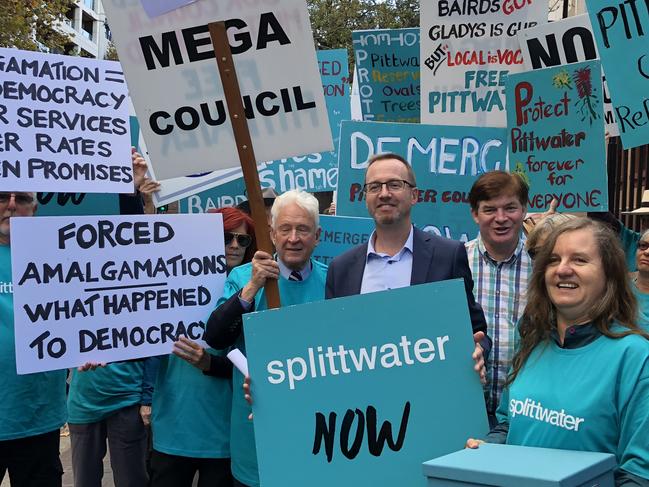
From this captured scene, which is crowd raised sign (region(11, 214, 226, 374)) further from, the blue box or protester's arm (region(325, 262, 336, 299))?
the blue box

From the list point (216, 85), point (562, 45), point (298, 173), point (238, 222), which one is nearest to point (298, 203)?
point (216, 85)

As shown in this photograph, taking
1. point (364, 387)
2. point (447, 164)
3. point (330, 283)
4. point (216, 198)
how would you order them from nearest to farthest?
point (364, 387) < point (330, 283) < point (447, 164) < point (216, 198)

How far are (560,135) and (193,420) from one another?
2.83 m

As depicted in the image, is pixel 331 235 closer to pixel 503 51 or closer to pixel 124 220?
pixel 124 220

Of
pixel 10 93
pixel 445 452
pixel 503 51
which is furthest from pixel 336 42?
pixel 445 452

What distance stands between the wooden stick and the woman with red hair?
2.01 feet

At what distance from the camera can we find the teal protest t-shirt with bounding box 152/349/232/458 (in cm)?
343

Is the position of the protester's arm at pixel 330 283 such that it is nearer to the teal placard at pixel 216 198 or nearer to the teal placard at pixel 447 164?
the teal placard at pixel 447 164

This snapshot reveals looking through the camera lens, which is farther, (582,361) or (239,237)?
(239,237)

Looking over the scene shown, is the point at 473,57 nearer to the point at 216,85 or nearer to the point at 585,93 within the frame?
the point at 585,93

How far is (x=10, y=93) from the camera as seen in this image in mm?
3904

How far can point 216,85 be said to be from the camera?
3.11 meters

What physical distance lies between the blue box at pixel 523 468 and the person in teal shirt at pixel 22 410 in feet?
7.31

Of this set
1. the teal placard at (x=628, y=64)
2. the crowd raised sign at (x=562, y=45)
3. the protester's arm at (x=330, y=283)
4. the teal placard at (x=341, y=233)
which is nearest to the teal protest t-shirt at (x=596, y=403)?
the protester's arm at (x=330, y=283)
